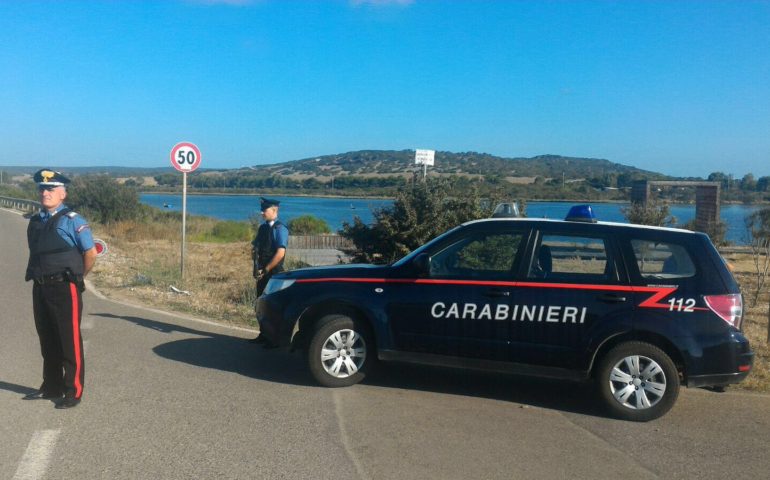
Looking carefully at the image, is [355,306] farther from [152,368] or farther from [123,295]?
[123,295]

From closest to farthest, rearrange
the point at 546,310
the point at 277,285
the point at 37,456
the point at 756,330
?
the point at 37,456 < the point at 546,310 < the point at 277,285 < the point at 756,330

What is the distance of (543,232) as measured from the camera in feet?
23.0

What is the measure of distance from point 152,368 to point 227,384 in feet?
3.53

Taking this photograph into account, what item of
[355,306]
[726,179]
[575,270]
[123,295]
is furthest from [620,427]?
[726,179]

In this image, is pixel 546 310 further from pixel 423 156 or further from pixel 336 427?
pixel 423 156

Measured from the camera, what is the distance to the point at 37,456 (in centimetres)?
523

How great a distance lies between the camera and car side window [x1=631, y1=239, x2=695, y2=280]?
670cm

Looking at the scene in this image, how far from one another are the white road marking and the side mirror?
11.0 ft

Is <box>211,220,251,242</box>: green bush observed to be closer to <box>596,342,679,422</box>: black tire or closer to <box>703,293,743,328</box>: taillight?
<box>596,342,679,422</box>: black tire

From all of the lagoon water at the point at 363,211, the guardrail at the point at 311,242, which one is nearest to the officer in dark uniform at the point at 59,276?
the lagoon water at the point at 363,211

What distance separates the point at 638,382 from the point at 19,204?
51029 mm

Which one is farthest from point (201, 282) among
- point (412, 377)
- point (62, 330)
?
point (62, 330)

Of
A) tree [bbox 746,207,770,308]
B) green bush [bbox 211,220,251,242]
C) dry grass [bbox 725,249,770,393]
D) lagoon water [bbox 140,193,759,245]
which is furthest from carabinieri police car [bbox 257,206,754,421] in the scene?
green bush [bbox 211,220,251,242]

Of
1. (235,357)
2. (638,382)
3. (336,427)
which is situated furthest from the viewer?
(235,357)
